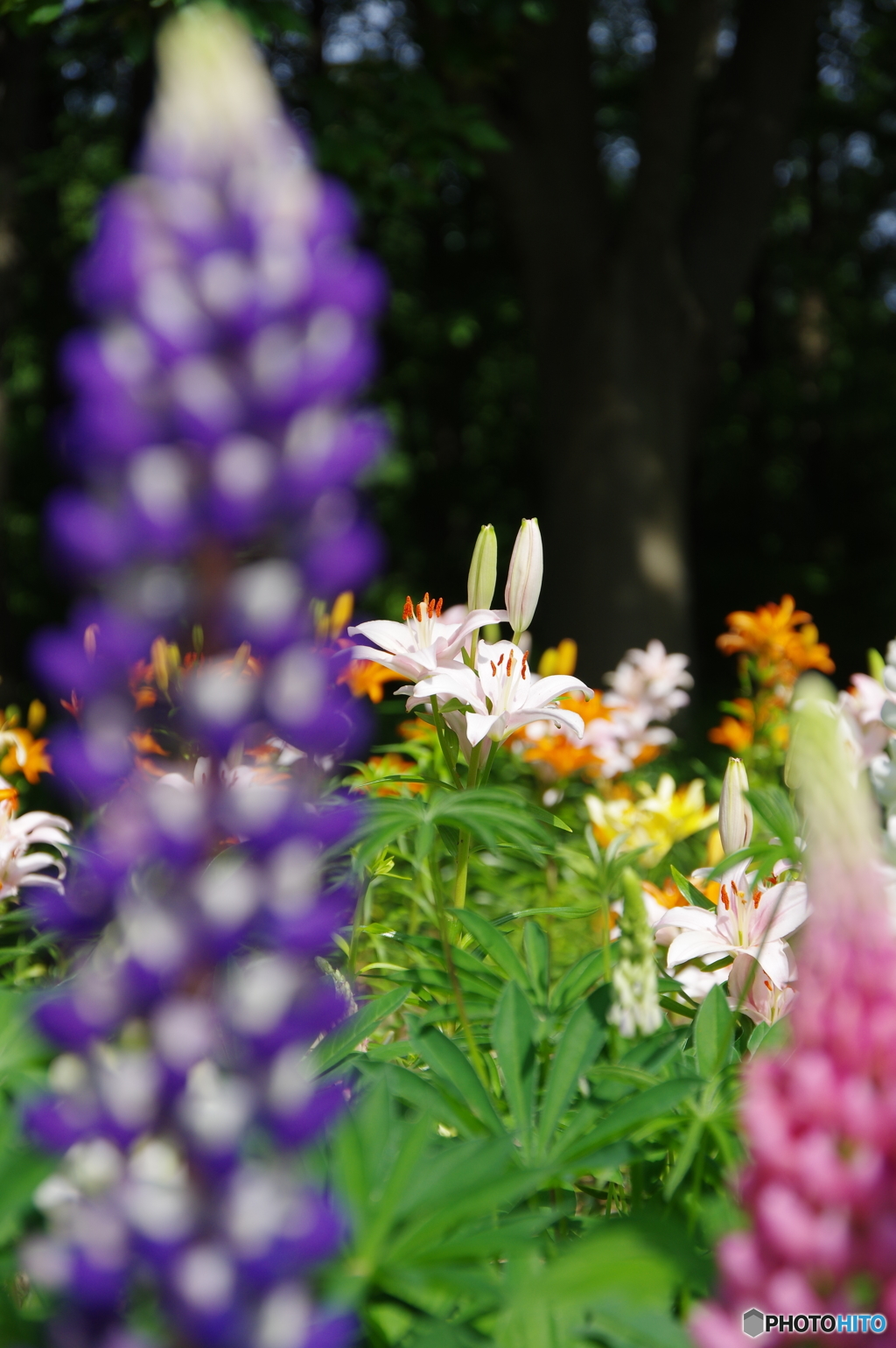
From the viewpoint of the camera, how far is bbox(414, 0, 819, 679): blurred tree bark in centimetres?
746

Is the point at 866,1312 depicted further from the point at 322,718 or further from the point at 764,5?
the point at 764,5

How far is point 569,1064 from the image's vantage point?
3.93ft

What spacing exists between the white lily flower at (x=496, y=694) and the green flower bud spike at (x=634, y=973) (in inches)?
18.1

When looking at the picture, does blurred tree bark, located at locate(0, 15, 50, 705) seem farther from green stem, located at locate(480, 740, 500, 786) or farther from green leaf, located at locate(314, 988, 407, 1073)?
green leaf, located at locate(314, 988, 407, 1073)

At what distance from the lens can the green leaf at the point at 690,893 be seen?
5.49 ft

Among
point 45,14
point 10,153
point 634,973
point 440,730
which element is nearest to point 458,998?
point 634,973

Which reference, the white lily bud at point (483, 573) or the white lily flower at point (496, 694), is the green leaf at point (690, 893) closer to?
the white lily flower at point (496, 694)

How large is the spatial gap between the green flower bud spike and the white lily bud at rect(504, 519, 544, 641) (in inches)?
25.7

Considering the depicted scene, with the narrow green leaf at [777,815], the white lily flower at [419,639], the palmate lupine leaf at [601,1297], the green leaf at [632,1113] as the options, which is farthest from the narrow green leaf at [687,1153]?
the white lily flower at [419,639]

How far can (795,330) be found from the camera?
15.8 m

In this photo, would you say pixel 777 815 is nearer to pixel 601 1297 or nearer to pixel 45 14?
pixel 601 1297

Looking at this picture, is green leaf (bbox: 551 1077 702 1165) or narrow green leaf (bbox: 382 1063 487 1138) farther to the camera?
narrow green leaf (bbox: 382 1063 487 1138)

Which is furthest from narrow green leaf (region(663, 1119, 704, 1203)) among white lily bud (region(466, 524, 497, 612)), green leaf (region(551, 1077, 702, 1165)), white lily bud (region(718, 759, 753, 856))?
white lily bud (region(466, 524, 497, 612))

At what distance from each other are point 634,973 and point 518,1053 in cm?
→ 17
